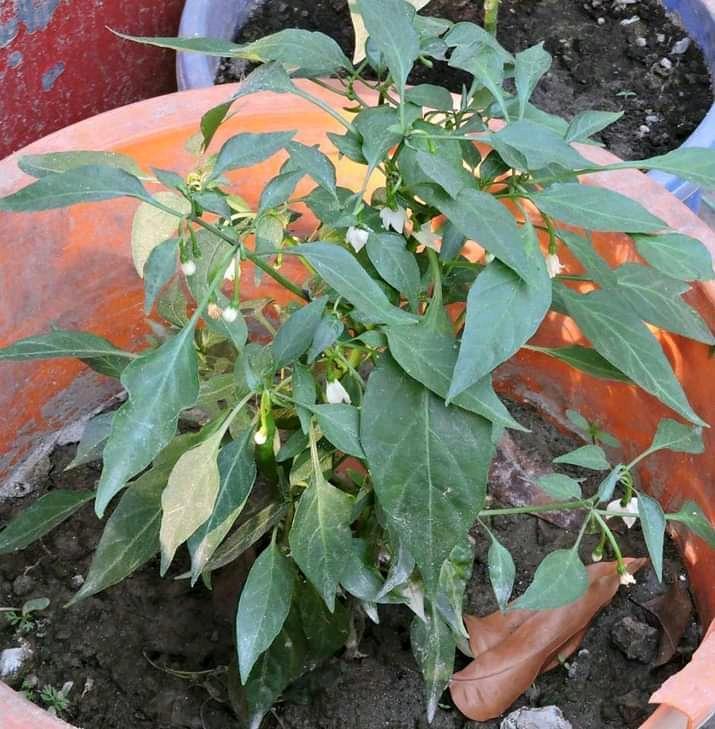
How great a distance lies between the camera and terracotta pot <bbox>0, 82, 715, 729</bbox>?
39.4 inches

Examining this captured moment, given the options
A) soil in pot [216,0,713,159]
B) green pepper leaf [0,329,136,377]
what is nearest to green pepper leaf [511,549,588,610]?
green pepper leaf [0,329,136,377]

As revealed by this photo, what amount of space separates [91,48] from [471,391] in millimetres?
1130

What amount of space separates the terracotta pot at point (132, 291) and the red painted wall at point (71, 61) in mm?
471

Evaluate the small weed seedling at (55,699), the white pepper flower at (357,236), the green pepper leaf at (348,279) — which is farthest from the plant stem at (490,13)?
the small weed seedling at (55,699)

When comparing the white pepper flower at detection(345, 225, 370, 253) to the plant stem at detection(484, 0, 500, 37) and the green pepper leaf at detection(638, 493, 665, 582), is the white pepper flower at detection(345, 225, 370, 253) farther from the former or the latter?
the plant stem at detection(484, 0, 500, 37)

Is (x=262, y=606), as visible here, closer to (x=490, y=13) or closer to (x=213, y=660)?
(x=213, y=660)

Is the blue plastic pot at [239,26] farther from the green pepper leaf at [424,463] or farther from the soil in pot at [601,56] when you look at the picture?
the green pepper leaf at [424,463]

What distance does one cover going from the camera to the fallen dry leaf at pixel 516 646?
3.42 feet

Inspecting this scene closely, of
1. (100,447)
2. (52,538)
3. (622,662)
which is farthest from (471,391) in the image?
(52,538)

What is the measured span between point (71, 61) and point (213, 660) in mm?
937

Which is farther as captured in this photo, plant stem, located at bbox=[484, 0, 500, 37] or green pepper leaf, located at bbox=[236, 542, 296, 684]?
plant stem, located at bbox=[484, 0, 500, 37]

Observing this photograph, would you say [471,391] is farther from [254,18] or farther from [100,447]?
[254,18]

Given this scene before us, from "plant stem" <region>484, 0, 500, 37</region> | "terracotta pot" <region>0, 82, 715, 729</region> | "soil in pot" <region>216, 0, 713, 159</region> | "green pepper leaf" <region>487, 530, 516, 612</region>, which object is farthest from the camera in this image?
"soil in pot" <region>216, 0, 713, 159</region>

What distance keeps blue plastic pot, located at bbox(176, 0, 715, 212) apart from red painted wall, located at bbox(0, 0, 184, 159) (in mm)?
98
